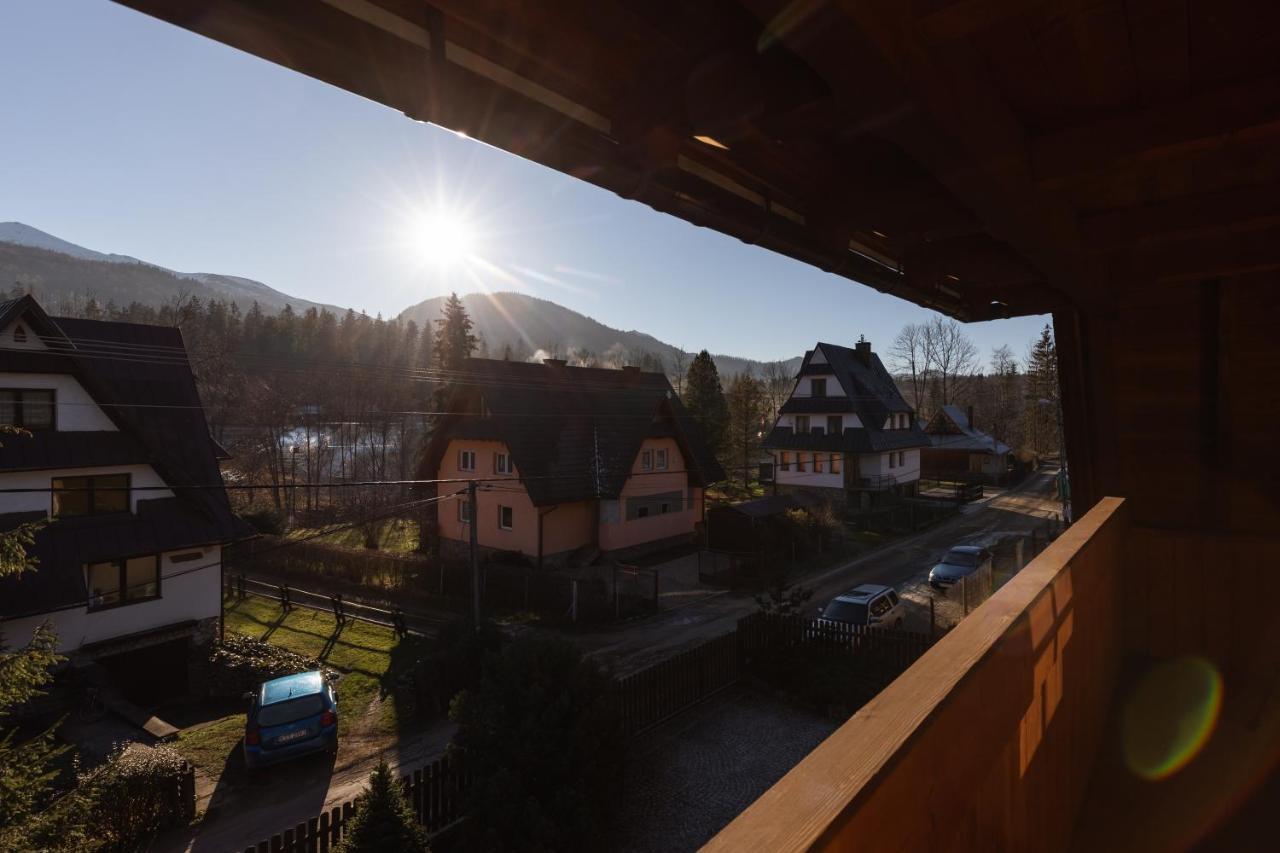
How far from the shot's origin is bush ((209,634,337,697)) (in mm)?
12906

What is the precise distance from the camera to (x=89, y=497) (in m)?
13.2

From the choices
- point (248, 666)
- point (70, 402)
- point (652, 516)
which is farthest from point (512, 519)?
point (70, 402)

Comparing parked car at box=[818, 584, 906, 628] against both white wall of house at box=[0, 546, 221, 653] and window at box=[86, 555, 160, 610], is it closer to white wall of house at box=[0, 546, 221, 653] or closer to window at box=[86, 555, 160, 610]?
white wall of house at box=[0, 546, 221, 653]

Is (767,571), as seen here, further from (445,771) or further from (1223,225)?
(1223,225)

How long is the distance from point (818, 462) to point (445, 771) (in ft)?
92.5

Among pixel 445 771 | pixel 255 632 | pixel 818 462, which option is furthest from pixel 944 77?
pixel 818 462

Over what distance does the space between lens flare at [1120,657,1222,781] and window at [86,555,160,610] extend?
16610mm

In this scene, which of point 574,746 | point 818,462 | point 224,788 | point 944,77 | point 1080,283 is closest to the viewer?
point 944,77

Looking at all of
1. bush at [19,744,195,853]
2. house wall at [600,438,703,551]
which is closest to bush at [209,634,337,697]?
bush at [19,744,195,853]

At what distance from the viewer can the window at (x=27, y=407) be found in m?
12.4

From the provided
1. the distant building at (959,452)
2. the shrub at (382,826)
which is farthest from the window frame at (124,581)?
the distant building at (959,452)

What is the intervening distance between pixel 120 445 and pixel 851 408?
100 feet

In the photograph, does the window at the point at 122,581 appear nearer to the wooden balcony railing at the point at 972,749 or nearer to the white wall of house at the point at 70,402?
the white wall of house at the point at 70,402

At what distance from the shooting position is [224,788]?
9.14 metres
